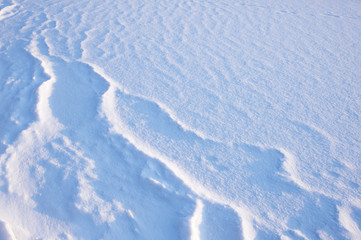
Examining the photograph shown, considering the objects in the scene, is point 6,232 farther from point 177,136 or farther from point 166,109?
point 166,109

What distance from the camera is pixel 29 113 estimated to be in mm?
1753

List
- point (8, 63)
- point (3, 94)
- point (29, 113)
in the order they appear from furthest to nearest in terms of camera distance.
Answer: point (8, 63) → point (3, 94) → point (29, 113)

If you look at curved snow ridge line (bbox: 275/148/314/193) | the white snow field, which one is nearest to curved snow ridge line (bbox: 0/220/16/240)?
the white snow field

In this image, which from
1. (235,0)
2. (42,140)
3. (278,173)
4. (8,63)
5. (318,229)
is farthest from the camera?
(235,0)

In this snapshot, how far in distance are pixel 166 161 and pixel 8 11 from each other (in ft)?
11.8

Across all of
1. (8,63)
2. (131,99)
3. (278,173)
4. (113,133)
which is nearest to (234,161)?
(278,173)

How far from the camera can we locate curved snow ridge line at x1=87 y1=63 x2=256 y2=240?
126cm

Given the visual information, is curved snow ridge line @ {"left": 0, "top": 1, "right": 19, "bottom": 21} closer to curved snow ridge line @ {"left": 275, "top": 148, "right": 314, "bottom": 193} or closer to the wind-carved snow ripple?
the wind-carved snow ripple

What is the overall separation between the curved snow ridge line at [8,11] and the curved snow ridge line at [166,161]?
2481 millimetres

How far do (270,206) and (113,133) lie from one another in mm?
987

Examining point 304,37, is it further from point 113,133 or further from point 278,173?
point 113,133

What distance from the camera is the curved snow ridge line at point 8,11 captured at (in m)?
3.48

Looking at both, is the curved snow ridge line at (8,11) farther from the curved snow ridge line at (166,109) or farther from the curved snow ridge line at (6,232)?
the curved snow ridge line at (6,232)

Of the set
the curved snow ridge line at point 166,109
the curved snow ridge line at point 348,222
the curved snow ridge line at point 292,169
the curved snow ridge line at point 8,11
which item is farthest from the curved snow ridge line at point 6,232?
the curved snow ridge line at point 8,11
